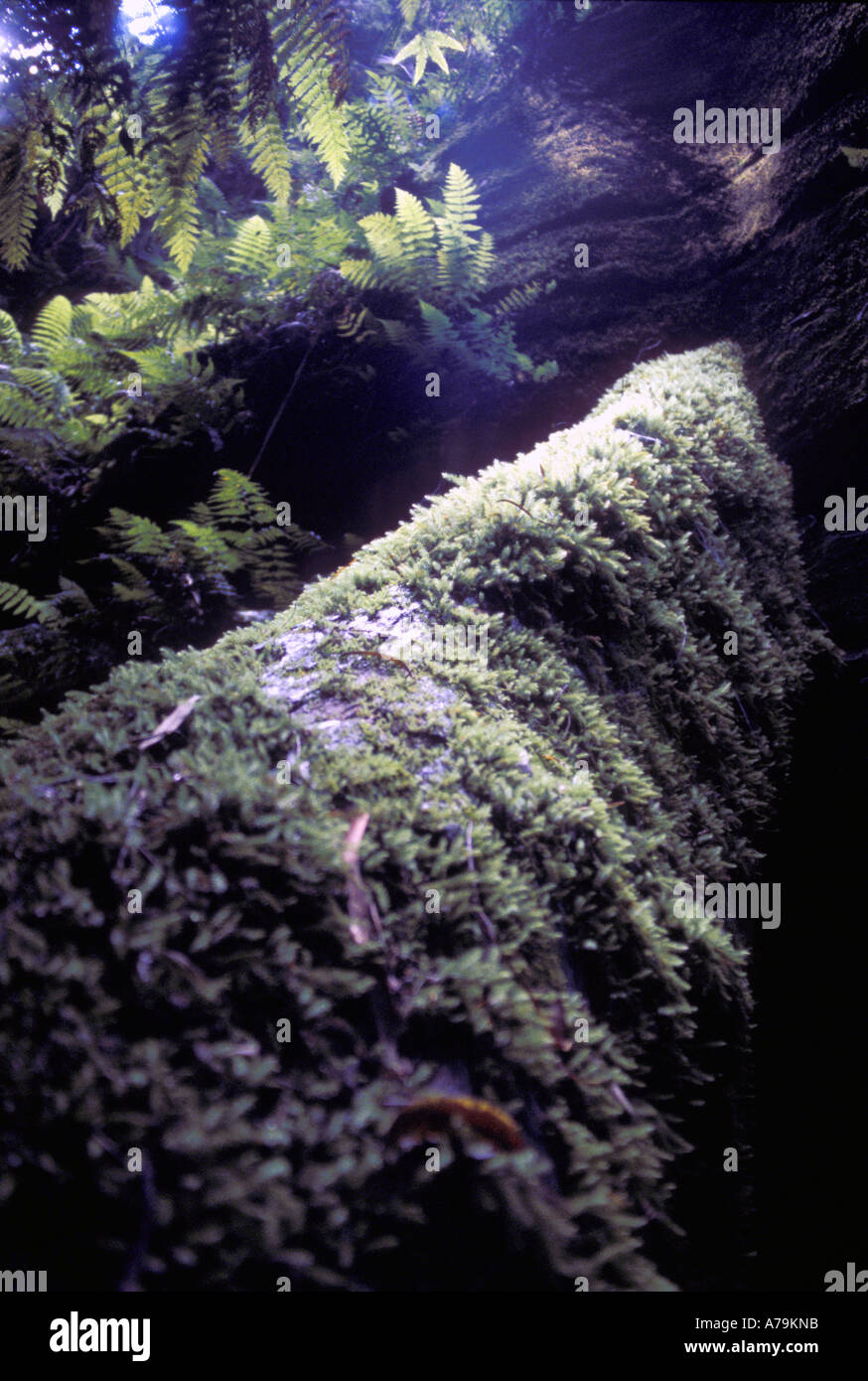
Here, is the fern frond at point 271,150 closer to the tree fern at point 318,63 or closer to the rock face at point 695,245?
the tree fern at point 318,63

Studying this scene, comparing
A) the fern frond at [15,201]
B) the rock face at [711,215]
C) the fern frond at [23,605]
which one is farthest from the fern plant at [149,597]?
the rock face at [711,215]

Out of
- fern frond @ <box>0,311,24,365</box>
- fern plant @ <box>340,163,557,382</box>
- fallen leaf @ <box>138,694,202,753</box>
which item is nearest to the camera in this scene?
fallen leaf @ <box>138,694,202,753</box>

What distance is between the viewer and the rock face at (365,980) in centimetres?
91

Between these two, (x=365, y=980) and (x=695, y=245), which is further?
(x=695, y=245)

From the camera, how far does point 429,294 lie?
5.15 metres

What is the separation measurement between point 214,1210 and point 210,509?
430 centimetres

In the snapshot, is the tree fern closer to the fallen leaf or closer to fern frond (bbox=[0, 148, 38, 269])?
fern frond (bbox=[0, 148, 38, 269])

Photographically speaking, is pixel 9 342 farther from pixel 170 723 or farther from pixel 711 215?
pixel 711 215

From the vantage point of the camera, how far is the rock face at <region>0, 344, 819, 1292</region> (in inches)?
36.0

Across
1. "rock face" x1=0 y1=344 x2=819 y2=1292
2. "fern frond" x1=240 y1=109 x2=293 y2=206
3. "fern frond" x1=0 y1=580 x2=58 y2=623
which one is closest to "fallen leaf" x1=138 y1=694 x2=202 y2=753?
"rock face" x1=0 y1=344 x2=819 y2=1292

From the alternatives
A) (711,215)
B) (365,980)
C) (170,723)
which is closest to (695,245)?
(711,215)

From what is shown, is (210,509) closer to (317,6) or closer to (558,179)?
(317,6)

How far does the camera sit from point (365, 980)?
1.11 m

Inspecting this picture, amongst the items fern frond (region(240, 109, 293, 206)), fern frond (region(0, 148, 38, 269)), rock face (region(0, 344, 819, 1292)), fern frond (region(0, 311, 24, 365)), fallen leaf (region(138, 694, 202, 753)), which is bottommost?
rock face (region(0, 344, 819, 1292))
